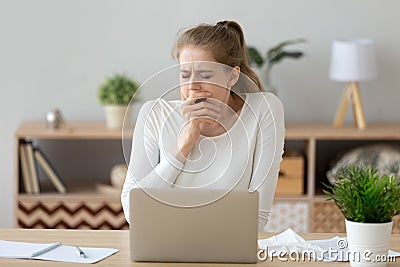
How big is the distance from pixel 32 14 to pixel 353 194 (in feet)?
8.63

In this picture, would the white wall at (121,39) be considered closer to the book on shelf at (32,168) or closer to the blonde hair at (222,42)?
the book on shelf at (32,168)

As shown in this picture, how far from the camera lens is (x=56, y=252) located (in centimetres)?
201

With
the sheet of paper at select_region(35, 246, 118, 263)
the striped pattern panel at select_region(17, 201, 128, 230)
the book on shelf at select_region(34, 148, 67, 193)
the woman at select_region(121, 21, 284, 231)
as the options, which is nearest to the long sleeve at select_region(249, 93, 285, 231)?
the woman at select_region(121, 21, 284, 231)

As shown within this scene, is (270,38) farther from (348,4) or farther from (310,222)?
(310,222)

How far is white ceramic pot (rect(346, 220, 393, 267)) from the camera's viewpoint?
1842mm

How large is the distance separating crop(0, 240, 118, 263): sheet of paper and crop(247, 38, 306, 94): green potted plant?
2018mm

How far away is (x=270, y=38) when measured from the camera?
13.6ft

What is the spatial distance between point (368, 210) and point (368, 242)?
0.24 feet

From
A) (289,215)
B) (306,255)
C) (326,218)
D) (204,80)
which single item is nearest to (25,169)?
(289,215)

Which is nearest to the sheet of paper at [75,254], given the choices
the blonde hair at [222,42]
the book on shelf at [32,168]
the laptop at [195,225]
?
the laptop at [195,225]

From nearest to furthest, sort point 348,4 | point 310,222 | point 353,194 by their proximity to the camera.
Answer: point 353,194, point 310,222, point 348,4

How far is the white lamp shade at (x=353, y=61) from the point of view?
3889 millimetres

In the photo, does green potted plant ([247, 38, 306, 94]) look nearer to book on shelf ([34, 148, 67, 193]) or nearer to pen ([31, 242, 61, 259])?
book on shelf ([34, 148, 67, 193])

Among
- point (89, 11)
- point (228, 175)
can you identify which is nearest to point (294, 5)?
point (89, 11)
